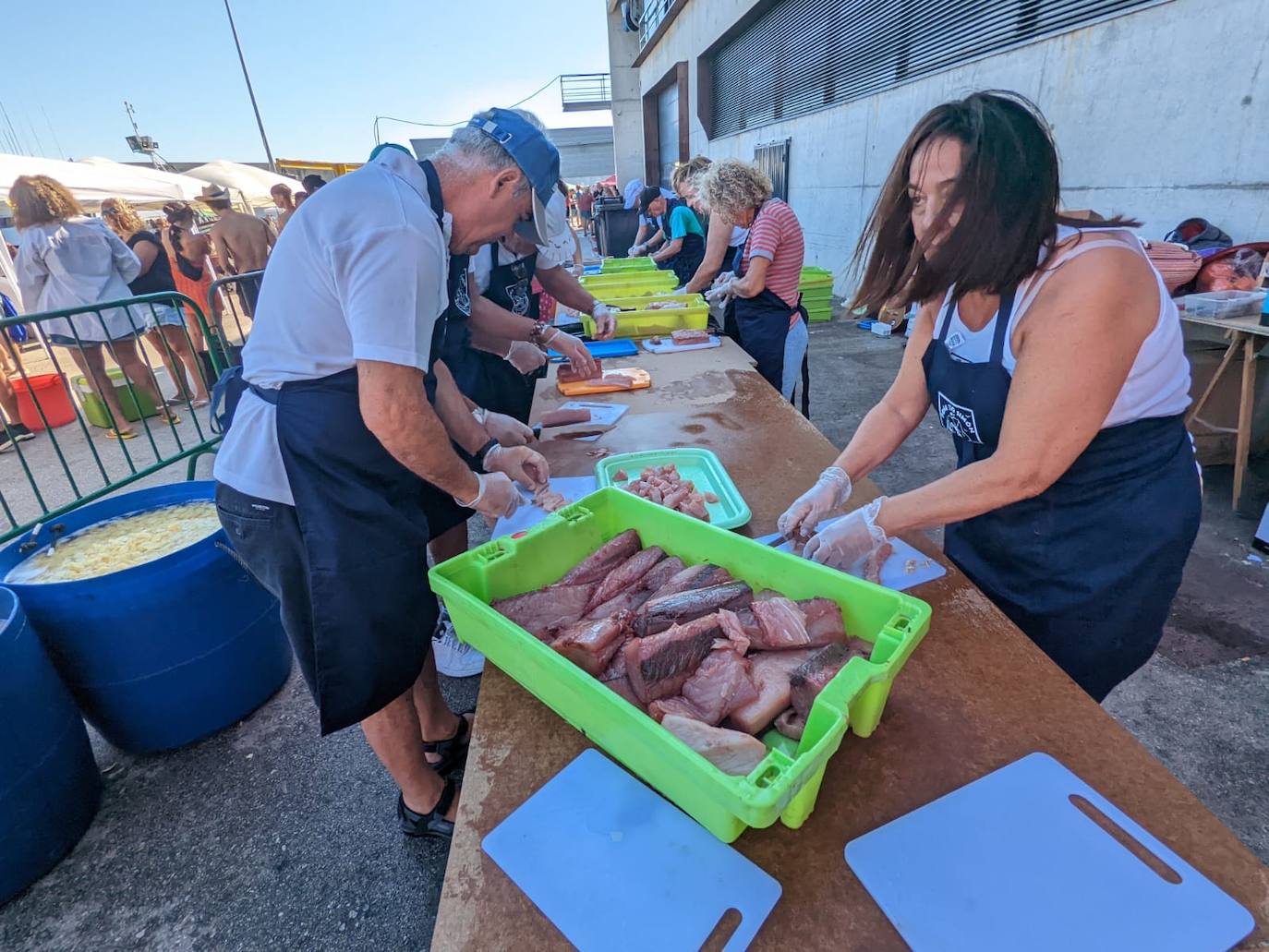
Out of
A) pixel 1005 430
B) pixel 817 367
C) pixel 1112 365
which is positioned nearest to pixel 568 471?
pixel 1005 430

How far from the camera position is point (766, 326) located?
464 cm

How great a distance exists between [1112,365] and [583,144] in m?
38.9

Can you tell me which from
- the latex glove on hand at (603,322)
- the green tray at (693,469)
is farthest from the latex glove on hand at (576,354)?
the green tray at (693,469)

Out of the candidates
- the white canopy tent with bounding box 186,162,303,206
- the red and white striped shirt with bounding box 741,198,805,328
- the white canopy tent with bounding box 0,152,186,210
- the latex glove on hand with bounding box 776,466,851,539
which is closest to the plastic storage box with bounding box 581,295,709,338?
the red and white striped shirt with bounding box 741,198,805,328

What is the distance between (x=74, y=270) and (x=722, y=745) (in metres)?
7.63

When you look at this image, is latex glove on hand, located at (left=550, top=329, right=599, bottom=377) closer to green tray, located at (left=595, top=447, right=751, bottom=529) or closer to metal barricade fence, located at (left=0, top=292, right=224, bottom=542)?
green tray, located at (left=595, top=447, right=751, bottom=529)

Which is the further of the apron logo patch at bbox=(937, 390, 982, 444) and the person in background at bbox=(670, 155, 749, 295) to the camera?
the person in background at bbox=(670, 155, 749, 295)

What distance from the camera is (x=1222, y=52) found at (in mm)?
3971

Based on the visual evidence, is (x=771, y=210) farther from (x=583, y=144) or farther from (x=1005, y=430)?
(x=583, y=144)

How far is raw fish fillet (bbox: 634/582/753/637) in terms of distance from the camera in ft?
4.21

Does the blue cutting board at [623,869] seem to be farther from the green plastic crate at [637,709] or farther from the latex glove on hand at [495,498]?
the latex glove on hand at [495,498]

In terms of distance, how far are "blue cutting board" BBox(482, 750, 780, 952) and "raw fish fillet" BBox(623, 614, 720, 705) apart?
16cm

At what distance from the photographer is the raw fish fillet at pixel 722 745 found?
0.95 meters

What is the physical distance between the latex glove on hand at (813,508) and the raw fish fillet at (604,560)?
492mm
